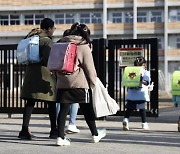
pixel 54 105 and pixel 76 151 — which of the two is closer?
pixel 76 151

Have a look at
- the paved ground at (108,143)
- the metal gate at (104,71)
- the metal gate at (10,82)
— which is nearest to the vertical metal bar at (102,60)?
the metal gate at (104,71)

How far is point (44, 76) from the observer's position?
7617 mm

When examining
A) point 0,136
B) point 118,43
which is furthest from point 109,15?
point 0,136

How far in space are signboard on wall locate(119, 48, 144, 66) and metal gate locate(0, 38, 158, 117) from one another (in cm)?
10

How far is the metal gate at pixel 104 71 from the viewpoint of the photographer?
12070 mm

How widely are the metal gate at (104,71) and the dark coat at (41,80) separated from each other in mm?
4528

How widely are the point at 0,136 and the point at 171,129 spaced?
148 inches

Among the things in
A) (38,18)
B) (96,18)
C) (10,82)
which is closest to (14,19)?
(38,18)

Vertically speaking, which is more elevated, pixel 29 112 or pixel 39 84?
pixel 39 84

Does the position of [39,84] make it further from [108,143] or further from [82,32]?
[108,143]

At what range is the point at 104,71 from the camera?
1242 centimetres

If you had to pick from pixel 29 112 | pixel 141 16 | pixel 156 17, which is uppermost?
pixel 141 16

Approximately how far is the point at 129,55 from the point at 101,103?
5017 mm

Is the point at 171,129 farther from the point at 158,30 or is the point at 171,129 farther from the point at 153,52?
the point at 158,30
